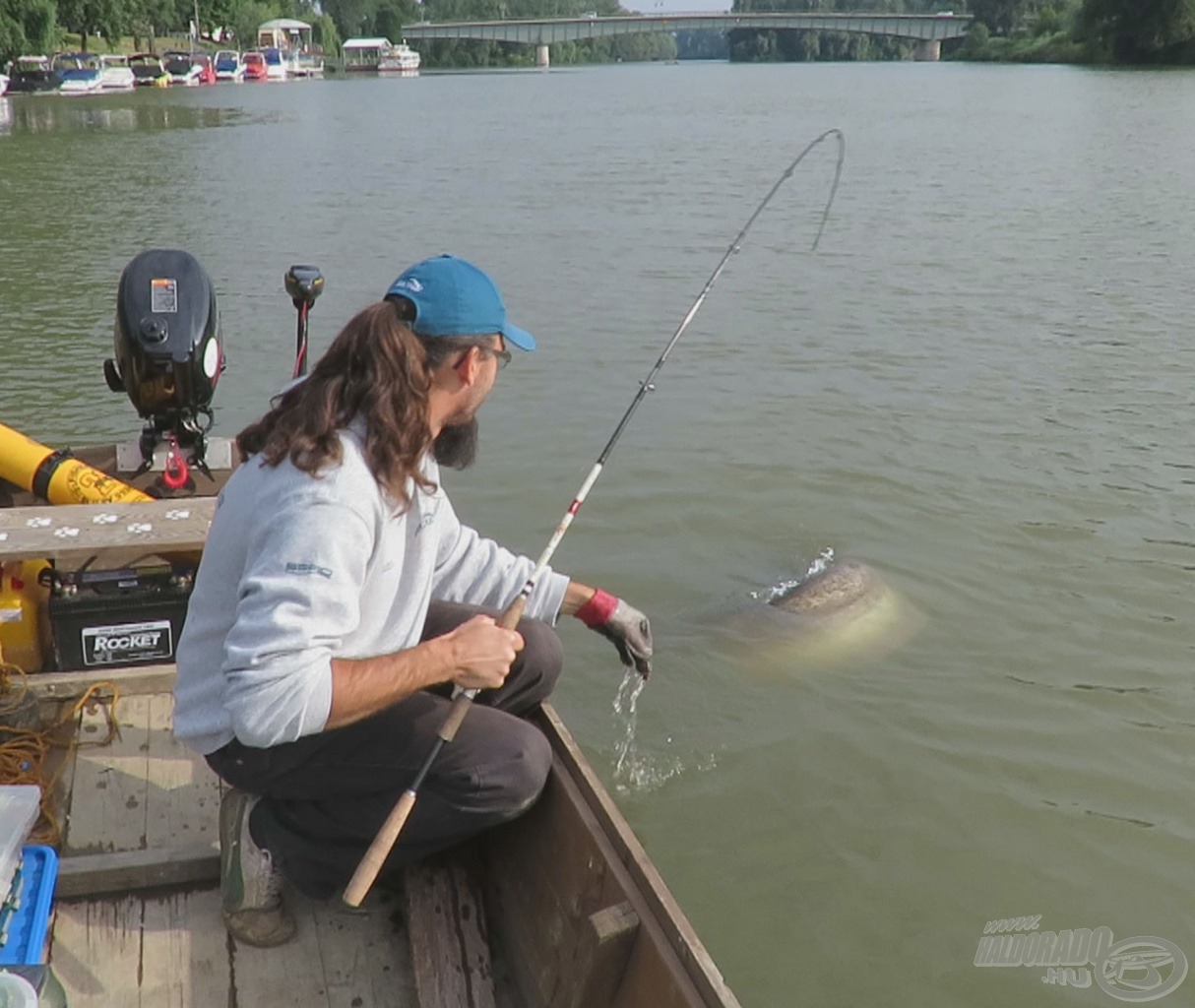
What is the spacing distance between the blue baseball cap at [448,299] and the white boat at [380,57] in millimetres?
97450

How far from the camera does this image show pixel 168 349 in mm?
4918

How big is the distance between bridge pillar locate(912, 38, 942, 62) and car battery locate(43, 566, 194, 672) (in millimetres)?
93080

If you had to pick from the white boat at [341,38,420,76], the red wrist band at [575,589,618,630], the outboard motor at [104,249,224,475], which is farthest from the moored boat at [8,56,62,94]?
the red wrist band at [575,589,618,630]

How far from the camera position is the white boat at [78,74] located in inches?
2190

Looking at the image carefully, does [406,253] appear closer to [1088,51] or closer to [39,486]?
[39,486]

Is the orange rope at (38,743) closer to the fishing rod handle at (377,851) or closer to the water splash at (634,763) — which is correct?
the fishing rod handle at (377,851)

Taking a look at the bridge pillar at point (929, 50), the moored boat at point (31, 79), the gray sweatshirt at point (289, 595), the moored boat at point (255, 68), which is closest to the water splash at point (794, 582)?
the gray sweatshirt at point (289, 595)

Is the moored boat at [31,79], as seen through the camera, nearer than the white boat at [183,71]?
Yes

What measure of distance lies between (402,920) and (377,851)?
1.68ft

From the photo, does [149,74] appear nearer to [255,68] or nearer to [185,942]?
[255,68]

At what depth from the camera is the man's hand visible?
286 cm

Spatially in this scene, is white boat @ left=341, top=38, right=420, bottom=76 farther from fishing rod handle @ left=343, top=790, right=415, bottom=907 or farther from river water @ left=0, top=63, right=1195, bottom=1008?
fishing rod handle @ left=343, top=790, right=415, bottom=907

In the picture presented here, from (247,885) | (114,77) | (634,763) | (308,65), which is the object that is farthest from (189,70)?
(247,885)

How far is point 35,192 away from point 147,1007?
21.7 meters
